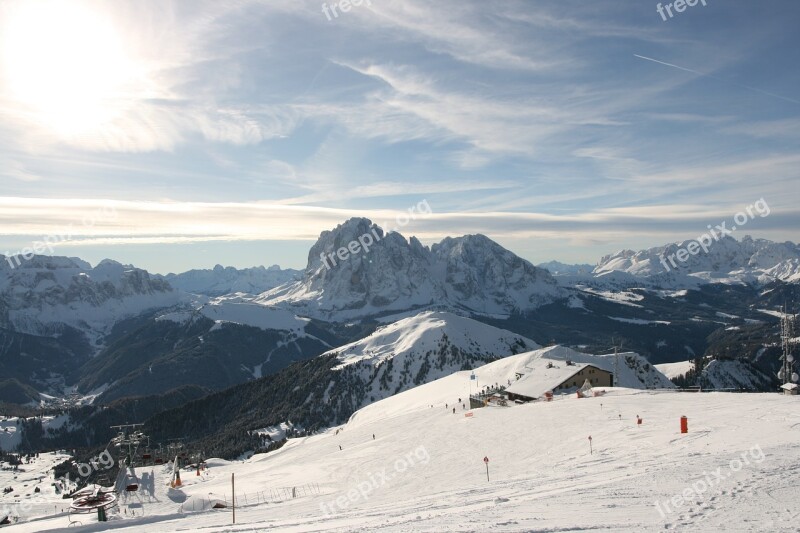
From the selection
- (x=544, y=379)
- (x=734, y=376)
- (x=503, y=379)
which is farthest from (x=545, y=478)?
(x=734, y=376)

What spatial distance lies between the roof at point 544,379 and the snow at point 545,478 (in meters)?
13.9

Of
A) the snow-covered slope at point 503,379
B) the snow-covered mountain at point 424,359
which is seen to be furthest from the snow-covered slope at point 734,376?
the snow-covered slope at point 503,379

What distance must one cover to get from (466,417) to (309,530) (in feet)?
127

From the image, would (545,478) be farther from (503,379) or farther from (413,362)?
(413,362)

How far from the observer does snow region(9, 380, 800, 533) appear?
19.5 metres

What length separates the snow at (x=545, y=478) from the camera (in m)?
19.5

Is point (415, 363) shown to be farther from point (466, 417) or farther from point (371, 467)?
point (371, 467)

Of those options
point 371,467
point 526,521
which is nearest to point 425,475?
point 371,467

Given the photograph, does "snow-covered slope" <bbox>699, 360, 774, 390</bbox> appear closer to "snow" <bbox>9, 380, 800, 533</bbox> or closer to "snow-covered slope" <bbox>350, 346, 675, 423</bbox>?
"snow-covered slope" <bbox>350, 346, 675, 423</bbox>

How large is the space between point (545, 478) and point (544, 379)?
170 ft

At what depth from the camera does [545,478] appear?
28.3 metres

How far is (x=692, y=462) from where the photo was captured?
26.2 metres

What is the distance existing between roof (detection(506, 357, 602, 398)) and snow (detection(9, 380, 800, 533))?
1395 centimetres

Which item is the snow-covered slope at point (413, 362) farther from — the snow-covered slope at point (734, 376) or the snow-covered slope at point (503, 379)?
the snow-covered slope at point (734, 376)
